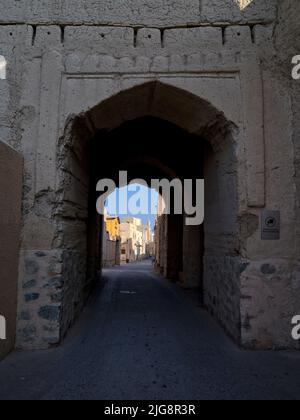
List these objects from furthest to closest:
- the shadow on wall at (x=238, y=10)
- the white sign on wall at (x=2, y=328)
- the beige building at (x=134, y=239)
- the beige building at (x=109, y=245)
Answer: the beige building at (x=134, y=239) → the beige building at (x=109, y=245) → the shadow on wall at (x=238, y=10) → the white sign on wall at (x=2, y=328)

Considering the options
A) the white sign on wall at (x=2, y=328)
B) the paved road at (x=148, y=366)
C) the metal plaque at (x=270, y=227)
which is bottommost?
the paved road at (x=148, y=366)

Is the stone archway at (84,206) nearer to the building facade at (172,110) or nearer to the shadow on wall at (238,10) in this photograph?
the building facade at (172,110)

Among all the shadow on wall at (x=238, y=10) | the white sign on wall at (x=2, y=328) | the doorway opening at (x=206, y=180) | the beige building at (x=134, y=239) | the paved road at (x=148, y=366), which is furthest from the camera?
the beige building at (x=134, y=239)

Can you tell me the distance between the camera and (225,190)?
402 cm

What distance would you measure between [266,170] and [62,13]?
125 inches

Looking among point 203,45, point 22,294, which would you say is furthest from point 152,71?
point 22,294

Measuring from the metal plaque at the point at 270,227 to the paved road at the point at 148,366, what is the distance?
1203 mm

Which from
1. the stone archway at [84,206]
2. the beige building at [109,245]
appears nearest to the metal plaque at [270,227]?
the stone archway at [84,206]

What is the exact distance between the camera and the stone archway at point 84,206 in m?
3.42

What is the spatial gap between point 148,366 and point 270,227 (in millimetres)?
1941

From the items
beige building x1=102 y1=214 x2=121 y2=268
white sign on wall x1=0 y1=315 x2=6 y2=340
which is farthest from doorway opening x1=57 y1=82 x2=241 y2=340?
beige building x1=102 y1=214 x2=121 y2=268

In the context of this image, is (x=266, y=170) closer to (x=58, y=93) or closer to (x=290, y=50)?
(x=290, y=50)

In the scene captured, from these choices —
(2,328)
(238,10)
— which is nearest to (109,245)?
(2,328)

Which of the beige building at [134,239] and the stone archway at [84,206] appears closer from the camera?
the stone archway at [84,206]
